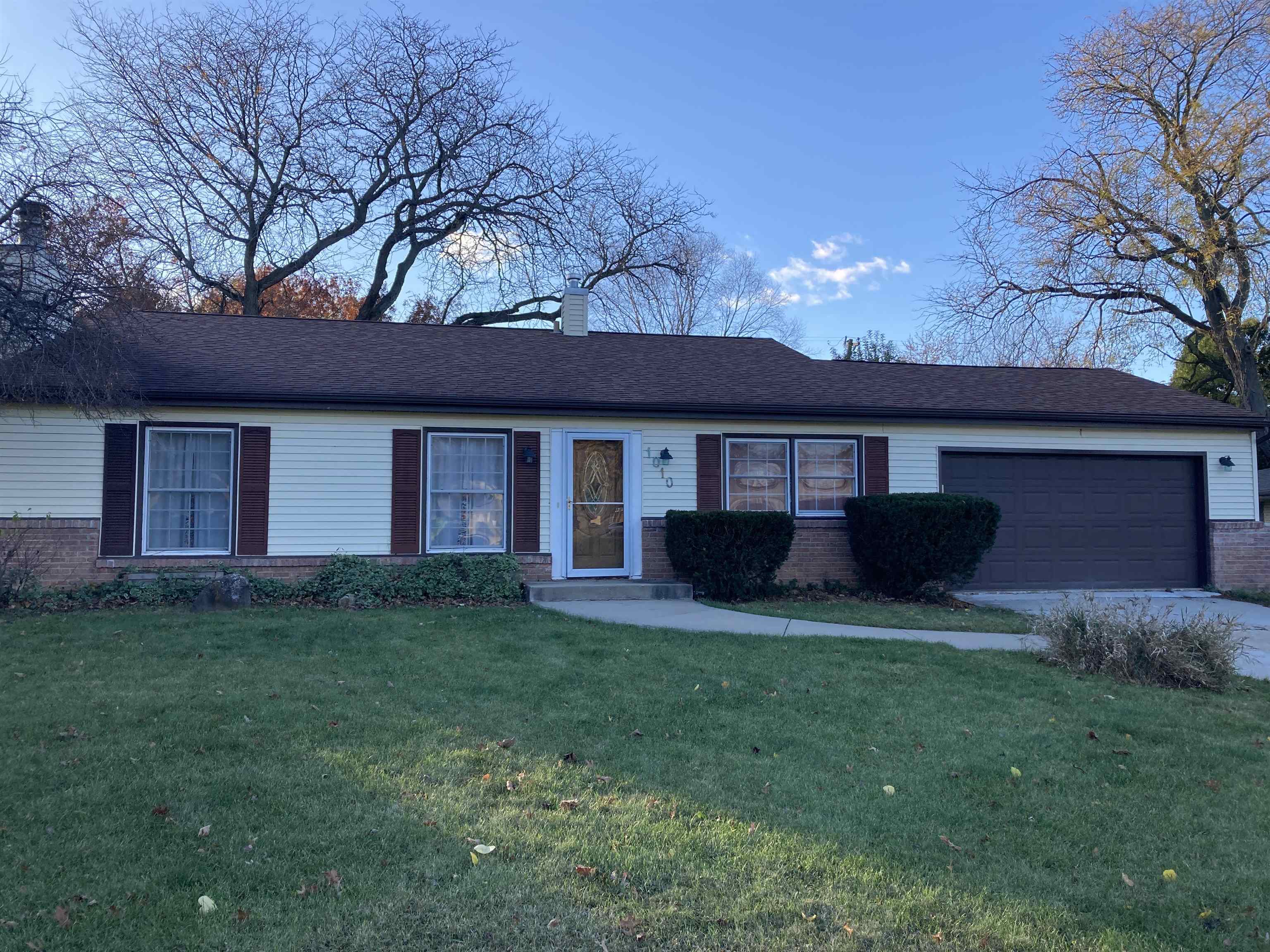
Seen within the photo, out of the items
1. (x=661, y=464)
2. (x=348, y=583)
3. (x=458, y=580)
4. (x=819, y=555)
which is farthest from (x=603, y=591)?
(x=819, y=555)

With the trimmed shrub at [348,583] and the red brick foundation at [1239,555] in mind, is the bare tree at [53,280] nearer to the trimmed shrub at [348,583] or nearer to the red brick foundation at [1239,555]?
→ the trimmed shrub at [348,583]

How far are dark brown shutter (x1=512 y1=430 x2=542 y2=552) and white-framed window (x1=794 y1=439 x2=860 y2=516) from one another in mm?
3839

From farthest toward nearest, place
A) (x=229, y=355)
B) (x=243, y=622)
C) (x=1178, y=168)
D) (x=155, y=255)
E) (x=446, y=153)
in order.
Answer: (x=446, y=153) < (x=1178, y=168) < (x=155, y=255) < (x=229, y=355) < (x=243, y=622)

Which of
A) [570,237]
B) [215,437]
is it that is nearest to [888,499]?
[215,437]

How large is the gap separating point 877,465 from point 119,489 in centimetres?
1038

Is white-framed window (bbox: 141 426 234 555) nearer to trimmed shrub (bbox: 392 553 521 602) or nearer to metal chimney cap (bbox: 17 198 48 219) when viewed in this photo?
trimmed shrub (bbox: 392 553 521 602)

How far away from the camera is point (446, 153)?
25.0m

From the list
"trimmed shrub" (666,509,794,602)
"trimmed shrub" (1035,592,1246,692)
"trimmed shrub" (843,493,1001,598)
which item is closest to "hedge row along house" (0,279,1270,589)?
"trimmed shrub" (666,509,794,602)

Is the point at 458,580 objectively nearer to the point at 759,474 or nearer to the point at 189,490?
the point at 189,490

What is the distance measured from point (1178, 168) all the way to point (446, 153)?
18.9 m

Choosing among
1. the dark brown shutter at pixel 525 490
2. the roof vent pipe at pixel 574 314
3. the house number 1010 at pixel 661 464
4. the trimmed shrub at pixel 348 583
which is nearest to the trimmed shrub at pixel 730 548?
the house number 1010 at pixel 661 464

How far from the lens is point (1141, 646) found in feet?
23.6

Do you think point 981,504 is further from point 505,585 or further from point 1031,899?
point 1031,899

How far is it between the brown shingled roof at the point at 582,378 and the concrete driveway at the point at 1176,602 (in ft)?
8.64
